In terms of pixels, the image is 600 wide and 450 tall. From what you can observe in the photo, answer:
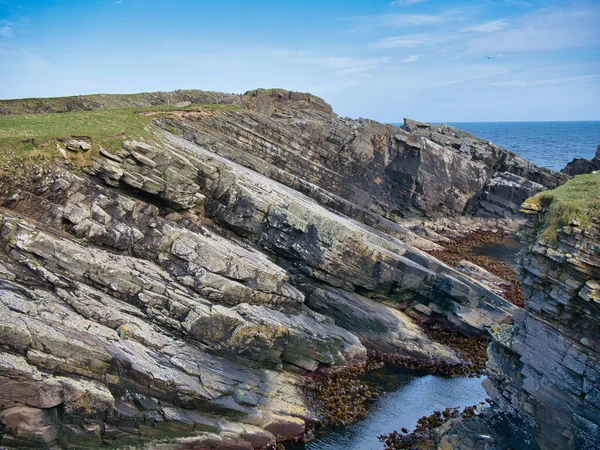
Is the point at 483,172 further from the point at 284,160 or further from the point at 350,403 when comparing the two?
the point at 350,403

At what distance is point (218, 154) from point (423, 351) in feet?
77.2

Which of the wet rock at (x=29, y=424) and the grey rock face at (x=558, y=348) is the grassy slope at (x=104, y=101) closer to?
the wet rock at (x=29, y=424)

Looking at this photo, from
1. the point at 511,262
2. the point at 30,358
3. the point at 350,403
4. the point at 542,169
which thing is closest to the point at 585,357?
the point at 350,403

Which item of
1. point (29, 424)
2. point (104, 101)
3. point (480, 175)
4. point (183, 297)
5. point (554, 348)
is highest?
point (104, 101)

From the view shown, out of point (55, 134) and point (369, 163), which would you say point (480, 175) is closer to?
point (369, 163)

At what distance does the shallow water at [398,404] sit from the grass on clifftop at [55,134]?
66.2ft

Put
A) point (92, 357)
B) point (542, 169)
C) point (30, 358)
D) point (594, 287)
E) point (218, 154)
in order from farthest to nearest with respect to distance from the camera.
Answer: point (542, 169), point (218, 154), point (92, 357), point (30, 358), point (594, 287)

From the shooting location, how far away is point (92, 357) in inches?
794

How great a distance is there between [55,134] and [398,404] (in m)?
25.8

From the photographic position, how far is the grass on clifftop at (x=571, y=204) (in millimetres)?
17500

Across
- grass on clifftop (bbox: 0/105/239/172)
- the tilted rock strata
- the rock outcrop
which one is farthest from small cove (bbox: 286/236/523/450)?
the rock outcrop

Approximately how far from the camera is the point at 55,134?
28.0 m

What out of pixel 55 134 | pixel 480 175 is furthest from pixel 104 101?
pixel 480 175

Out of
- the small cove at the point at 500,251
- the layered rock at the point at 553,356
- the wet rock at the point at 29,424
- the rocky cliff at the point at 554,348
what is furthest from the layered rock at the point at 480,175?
the wet rock at the point at 29,424
